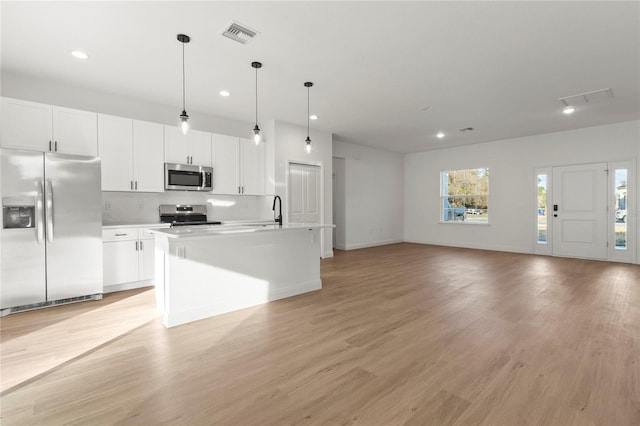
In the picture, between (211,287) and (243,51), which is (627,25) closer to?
(243,51)

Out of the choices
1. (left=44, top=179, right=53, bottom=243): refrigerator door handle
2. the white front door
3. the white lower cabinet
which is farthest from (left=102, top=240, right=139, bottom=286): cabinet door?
the white front door

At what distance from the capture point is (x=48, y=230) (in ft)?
11.5

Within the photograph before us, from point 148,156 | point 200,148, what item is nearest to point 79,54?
point 148,156

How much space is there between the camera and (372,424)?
1650mm

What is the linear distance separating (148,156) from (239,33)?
2650mm

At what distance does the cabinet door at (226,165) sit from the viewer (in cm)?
533

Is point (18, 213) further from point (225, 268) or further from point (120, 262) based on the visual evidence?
point (225, 268)

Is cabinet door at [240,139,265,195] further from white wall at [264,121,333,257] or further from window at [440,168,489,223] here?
window at [440,168,489,223]

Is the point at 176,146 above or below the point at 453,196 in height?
above

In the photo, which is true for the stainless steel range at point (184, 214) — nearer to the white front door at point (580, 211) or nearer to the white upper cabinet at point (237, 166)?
the white upper cabinet at point (237, 166)

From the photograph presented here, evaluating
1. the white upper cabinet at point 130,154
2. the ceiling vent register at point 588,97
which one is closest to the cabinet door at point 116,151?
the white upper cabinet at point 130,154

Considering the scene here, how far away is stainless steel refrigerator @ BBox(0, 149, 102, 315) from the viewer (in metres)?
3.33

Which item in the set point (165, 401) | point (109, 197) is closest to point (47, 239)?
point (109, 197)

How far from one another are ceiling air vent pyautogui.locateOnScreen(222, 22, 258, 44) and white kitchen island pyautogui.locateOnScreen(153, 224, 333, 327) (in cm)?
196
